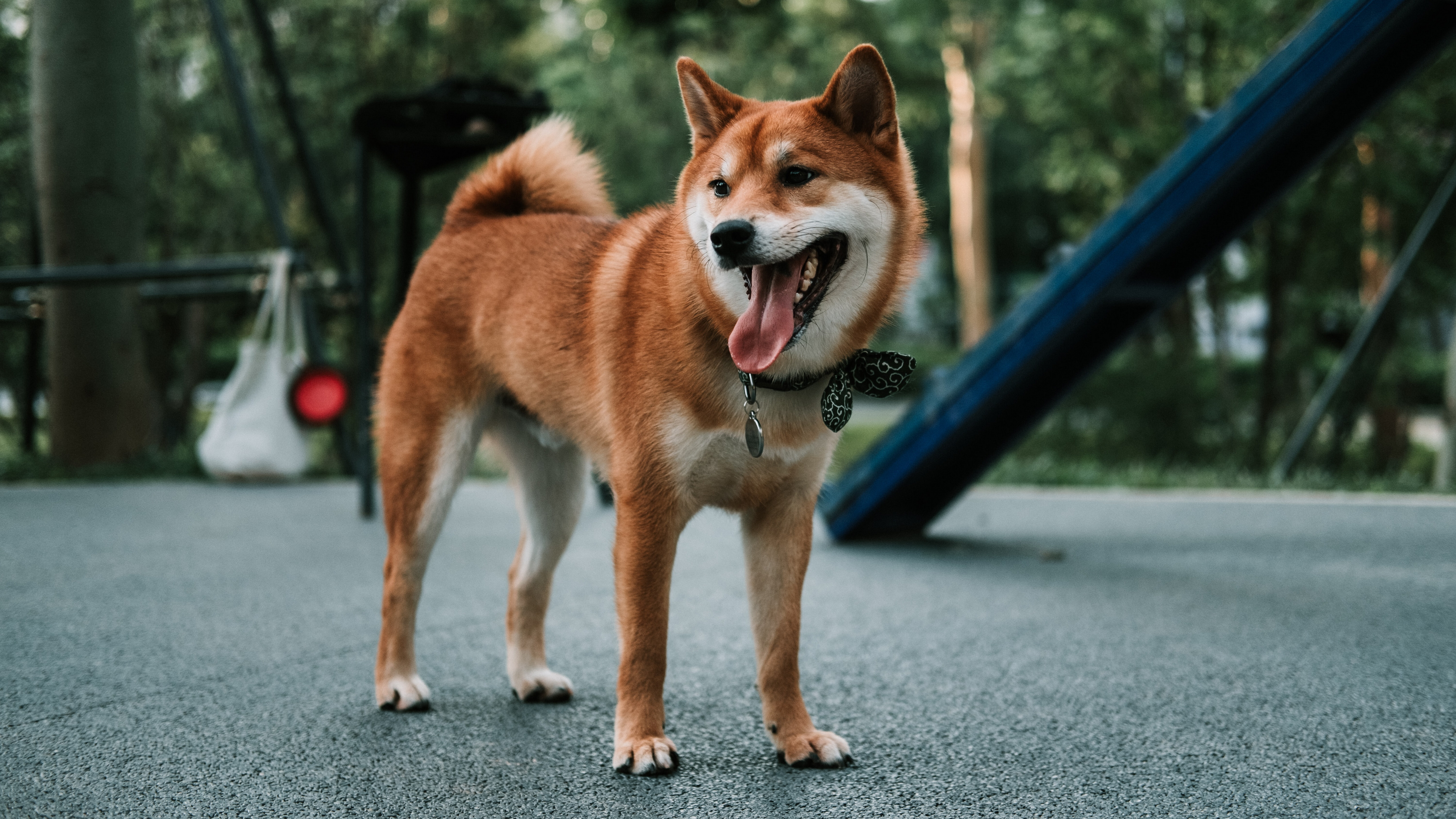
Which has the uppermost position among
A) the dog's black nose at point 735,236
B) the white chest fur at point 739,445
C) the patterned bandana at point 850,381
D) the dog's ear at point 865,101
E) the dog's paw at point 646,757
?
the dog's ear at point 865,101

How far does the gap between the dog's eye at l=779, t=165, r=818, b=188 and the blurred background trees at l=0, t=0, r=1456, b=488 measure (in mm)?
5502

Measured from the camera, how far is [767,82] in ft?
53.9

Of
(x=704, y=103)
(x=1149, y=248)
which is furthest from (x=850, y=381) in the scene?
(x=1149, y=248)

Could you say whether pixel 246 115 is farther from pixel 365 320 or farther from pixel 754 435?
pixel 754 435

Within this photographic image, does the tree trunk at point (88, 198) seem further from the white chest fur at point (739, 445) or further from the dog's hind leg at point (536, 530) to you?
the white chest fur at point (739, 445)

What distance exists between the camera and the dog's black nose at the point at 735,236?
1.99 m

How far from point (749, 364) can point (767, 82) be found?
15.2 meters

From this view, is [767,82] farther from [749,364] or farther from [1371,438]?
[749,364]

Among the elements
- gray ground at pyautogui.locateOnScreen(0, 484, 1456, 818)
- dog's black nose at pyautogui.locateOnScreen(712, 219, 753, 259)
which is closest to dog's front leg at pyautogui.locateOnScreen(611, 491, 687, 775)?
gray ground at pyautogui.locateOnScreen(0, 484, 1456, 818)

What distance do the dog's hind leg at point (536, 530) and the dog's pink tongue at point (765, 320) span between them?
872 mm

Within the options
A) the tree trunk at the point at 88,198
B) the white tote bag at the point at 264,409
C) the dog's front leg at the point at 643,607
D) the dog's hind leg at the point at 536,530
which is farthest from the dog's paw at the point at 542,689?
the tree trunk at the point at 88,198

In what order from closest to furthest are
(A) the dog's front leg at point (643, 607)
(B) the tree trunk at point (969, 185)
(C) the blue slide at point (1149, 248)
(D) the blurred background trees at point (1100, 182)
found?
(A) the dog's front leg at point (643, 607) < (C) the blue slide at point (1149, 248) < (D) the blurred background trees at point (1100, 182) < (B) the tree trunk at point (969, 185)

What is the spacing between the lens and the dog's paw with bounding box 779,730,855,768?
225 cm

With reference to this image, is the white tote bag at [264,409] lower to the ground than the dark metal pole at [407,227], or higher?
lower
